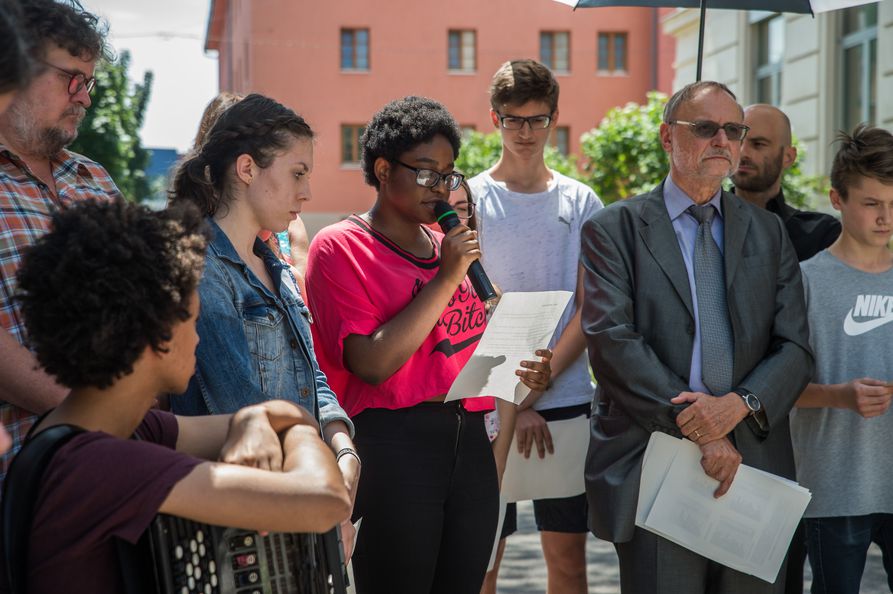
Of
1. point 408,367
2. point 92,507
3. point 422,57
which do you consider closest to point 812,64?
point 408,367

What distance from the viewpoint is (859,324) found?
400cm

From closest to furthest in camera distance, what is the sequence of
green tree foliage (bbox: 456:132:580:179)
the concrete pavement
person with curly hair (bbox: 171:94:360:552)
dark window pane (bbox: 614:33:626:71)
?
person with curly hair (bbox: 171:94:360:552) → the concrete pavement → green tree foliage (bbox: 456:132:580:179) → dark window pane (bbox: 614:33:626:71)

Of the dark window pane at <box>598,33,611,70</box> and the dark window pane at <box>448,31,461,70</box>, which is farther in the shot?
the dark window pane at <box>598,33,611,70</box>

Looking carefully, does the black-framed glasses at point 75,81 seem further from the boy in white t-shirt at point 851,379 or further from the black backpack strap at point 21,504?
the boy in white t-shirt at point 851,379

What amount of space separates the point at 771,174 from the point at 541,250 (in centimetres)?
117

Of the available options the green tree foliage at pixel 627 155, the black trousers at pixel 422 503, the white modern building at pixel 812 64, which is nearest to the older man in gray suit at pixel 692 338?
the black trousers at pixel 422 503

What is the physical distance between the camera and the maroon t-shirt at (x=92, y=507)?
184 cm

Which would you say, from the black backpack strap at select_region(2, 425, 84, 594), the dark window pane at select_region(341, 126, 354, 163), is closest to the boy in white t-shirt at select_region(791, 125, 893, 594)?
the black backpack strap at select_region(2, 425, 84, 594)

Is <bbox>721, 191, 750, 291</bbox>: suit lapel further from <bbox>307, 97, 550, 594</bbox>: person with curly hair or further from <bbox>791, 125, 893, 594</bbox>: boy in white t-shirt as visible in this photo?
<bbox>307, 97, 550, 594</bbox>: person with curly hair

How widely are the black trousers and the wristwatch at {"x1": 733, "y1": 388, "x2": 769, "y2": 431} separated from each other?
89 centimetres

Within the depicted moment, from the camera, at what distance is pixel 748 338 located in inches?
144

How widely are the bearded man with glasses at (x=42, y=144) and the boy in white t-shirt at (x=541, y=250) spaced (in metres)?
1.91

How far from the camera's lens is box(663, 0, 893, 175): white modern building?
12094 millimetres

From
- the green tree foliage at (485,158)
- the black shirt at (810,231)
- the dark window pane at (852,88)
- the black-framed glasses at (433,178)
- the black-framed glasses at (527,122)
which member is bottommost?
the black shirt at (810,231)
